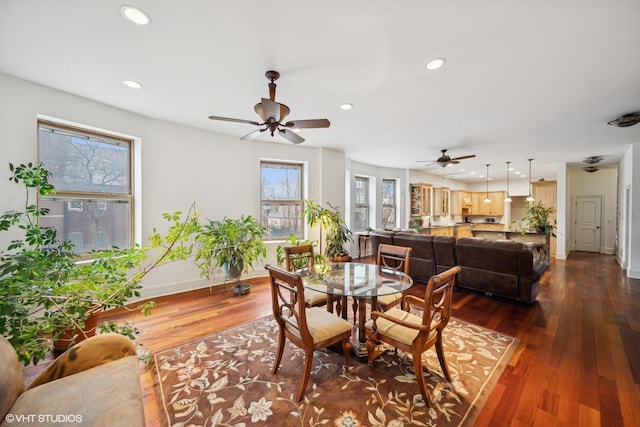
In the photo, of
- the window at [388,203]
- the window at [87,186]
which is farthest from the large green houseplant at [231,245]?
the window at [388,203]

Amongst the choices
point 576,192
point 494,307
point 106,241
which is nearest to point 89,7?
point 106,241

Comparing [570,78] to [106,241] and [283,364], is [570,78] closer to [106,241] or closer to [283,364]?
[283,364]

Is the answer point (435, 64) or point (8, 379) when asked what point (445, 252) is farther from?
point (8, 379)

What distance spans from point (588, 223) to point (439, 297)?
913 cm

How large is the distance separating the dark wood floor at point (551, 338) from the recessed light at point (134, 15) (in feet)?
8.77

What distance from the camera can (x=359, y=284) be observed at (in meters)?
2.21

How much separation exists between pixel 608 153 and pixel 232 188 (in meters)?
7.93

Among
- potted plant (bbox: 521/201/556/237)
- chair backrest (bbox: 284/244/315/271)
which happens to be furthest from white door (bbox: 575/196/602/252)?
chair backrest (bbox: 284/244/315/271)

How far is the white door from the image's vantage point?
7191 millimetres

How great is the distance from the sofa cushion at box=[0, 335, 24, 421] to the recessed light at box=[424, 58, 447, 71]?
3274mm

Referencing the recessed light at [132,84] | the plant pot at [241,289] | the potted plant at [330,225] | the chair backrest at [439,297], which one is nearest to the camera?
the chair backrest at [439,297]

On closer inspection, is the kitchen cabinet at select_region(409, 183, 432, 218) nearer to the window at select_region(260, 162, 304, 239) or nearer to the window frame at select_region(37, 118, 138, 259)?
the window at select_region(260, 162, 304, 239)

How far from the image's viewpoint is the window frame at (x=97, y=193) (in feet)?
9.18

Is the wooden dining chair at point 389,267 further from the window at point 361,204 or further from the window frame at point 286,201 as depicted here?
the window at point 361,204
